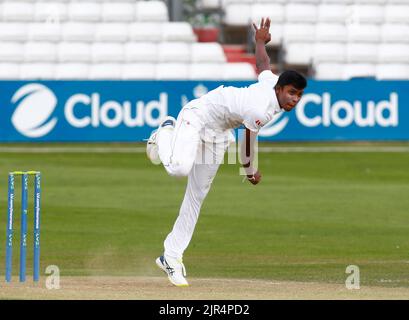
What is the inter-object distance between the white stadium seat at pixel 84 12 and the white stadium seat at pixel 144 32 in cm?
76

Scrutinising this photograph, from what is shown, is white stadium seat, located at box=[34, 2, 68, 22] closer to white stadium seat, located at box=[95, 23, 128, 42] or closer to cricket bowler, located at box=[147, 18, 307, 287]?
white stadium seat, located at box=[95, 23, 128, 42]

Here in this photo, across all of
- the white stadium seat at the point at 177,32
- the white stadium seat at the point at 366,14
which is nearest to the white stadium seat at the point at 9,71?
the white stadium seat at the point at 177,32

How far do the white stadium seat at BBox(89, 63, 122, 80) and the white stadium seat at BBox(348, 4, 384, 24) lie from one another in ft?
17.8

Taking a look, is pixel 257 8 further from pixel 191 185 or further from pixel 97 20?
pixel 191 185

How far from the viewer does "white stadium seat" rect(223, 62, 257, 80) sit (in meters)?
23.8

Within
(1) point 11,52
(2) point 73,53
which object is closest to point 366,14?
(2) point 73,53

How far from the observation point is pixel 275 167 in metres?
19.3

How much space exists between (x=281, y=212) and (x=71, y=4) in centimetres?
1176

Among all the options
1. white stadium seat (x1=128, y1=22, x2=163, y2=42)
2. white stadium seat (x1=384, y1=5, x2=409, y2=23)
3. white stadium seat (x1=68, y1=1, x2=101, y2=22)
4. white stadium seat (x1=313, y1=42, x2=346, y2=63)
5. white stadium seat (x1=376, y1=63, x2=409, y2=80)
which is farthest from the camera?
white stadium seat (x1=384, y1=5, x2=409, y2=23)

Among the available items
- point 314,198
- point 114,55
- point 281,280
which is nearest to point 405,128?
point 114,55

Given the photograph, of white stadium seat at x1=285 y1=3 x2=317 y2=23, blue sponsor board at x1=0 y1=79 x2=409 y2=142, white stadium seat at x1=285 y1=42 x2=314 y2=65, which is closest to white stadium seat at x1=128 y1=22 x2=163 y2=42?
blue sponsor board at x1=0 y1=79 x2=409 y2=142

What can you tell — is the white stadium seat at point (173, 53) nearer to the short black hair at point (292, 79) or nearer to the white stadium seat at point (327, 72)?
the white stadium seat at point (327, 72)

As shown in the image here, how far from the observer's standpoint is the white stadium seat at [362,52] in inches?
1005

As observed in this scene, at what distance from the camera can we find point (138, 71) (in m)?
24.1
